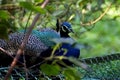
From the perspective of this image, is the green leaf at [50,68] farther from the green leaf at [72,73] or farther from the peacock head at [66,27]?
the peacock head at [66,27]

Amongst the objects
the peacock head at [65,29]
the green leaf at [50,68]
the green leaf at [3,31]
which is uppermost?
the green leaf at [3,31]

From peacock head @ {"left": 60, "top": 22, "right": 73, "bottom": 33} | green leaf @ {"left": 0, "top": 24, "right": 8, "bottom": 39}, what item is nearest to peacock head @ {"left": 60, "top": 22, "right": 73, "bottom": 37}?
peacock head @ {"left": 60, "top": 22, "right": 73, "bottom": 33}

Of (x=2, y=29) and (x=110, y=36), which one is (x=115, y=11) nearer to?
Result: (x=110, y=36)

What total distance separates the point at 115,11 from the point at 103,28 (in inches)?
37.6

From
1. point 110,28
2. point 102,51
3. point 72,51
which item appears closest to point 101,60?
point 72,51

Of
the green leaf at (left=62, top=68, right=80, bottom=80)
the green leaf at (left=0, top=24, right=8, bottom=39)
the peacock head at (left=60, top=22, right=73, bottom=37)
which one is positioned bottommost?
the peacock head at (left=60, top=22, right=73, bottom=37)

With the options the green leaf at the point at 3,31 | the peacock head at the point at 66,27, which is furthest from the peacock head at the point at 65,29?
the green leaf at the point at 3,31

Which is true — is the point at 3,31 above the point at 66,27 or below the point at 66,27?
above

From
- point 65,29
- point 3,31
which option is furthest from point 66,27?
point 3,31

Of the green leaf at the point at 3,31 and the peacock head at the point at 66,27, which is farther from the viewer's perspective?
the peacock head at the point at 66,27

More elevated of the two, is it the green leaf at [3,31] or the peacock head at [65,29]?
the green leaf at [3,31]

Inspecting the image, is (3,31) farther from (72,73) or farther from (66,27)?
(66,27)

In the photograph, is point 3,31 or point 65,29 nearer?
point 3,31

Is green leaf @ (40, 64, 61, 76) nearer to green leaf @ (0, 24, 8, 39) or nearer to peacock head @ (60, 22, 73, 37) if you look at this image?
green leaf @ (0, 24, 8, 39)
